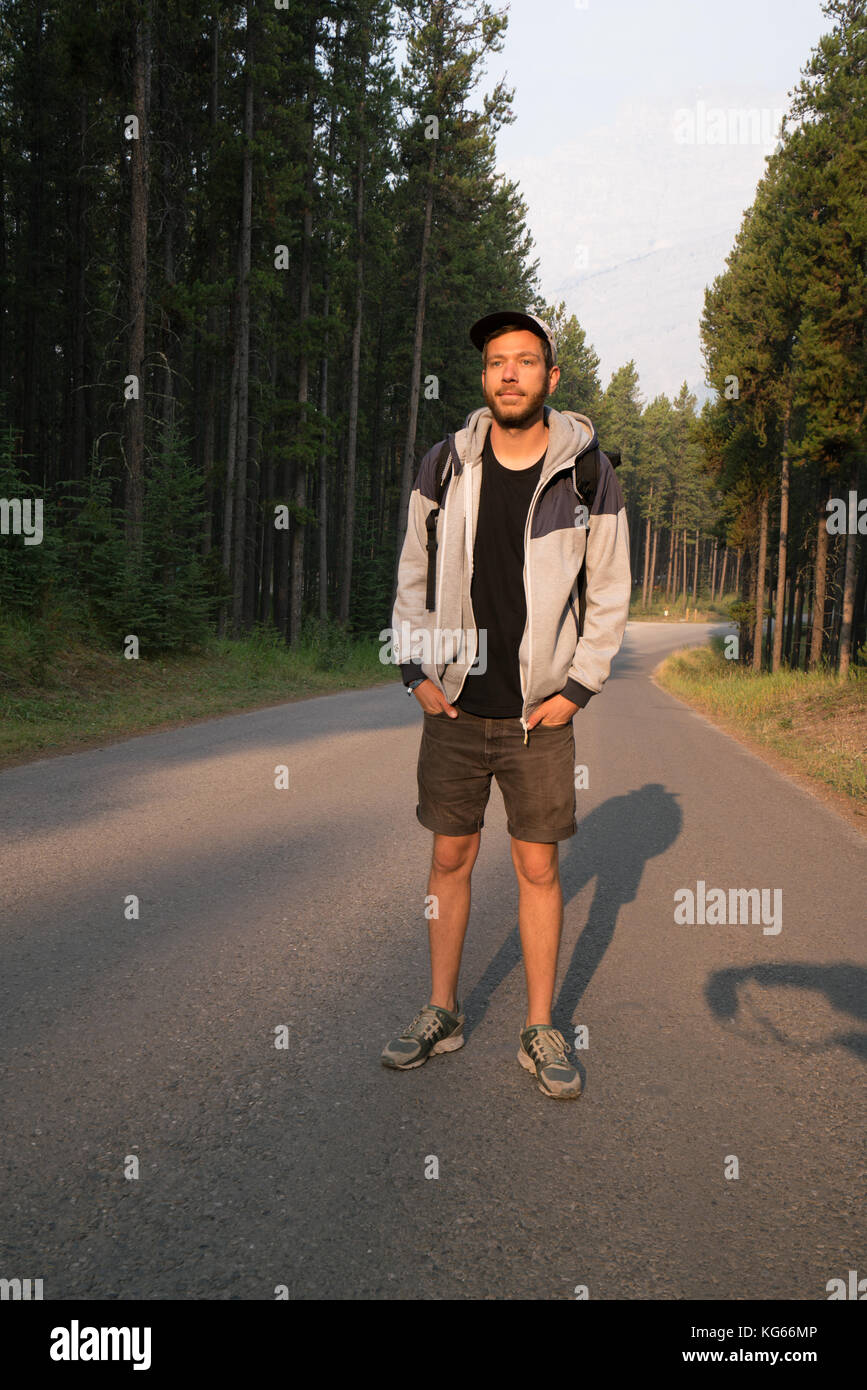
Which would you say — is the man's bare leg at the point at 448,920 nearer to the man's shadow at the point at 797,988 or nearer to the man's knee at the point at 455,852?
the man's knee at the point at 455,852

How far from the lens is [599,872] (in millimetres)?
6406

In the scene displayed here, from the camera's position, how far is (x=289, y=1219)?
2.55 meters

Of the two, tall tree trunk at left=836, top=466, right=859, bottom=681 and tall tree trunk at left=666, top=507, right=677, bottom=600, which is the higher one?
tall tree trunk at left=666, top=507, right=677, bottom=600

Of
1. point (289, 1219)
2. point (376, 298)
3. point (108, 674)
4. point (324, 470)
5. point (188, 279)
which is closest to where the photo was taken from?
point (289, 1219)

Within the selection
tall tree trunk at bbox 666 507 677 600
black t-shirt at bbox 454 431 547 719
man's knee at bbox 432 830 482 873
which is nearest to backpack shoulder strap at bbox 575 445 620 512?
black t-shirt at bbox 454 431 547 719

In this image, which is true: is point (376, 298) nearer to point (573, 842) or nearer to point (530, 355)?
point (573, 842)

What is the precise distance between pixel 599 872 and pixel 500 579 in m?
3.45

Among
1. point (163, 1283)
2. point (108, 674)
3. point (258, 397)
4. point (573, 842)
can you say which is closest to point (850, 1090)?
point (163, 1283)

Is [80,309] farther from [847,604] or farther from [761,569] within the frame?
[847,604]

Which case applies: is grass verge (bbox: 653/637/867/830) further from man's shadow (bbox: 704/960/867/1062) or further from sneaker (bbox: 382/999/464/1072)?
sneaker (bbox: 382/999/464/1072)

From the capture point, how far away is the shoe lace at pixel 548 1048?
134 inches

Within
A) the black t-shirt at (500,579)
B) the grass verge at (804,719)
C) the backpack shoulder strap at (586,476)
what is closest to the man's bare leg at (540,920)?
the black t-shirt at (500,579)

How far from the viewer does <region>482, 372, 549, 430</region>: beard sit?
3.35 meters

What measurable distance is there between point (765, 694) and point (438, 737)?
57.8 feet
